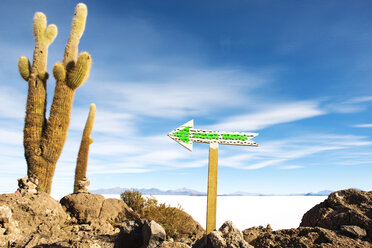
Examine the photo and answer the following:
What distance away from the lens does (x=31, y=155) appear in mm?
14484

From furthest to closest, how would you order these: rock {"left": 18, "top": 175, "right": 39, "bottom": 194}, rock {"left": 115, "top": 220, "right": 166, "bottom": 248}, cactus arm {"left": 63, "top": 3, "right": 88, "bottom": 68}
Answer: cactus arm {"left": 63, "top": 3, "right": 88, "bottom": 68} → rock {"left": 18, "top": 175, "right": 39, "bottom": 194} → rock {"left": 115, "top": 220, "right": 166, "bottom": 248}

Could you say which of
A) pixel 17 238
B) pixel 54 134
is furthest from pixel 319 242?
pixel 54 134

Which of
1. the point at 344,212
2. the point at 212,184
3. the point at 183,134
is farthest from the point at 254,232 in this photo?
the point at 183,134

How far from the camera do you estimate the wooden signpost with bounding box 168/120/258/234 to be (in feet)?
25.5

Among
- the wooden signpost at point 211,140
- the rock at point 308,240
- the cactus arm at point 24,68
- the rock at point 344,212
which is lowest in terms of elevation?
the rock at point 308,240

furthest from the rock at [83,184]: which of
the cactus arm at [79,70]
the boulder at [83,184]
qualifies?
the cactus arm at [79,70]

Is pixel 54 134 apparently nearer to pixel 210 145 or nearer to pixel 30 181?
pixel 30 181

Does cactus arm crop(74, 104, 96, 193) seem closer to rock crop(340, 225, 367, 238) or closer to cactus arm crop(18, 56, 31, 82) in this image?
cactus arm crop(18, 56, 31, 82)

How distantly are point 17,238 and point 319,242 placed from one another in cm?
730

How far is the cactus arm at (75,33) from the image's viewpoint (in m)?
15.2

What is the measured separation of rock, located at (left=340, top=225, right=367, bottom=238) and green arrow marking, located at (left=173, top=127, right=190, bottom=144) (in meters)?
3.67

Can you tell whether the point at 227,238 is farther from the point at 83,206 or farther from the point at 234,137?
the point at 83,206

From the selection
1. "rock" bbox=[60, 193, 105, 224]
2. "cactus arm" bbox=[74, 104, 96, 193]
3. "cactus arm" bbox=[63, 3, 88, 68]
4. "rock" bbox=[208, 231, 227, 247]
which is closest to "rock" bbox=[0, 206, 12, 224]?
"rock" bbox=[60, 193, 105, 224]

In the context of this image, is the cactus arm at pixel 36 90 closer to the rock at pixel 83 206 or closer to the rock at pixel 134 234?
the rock at pixel 83 206
